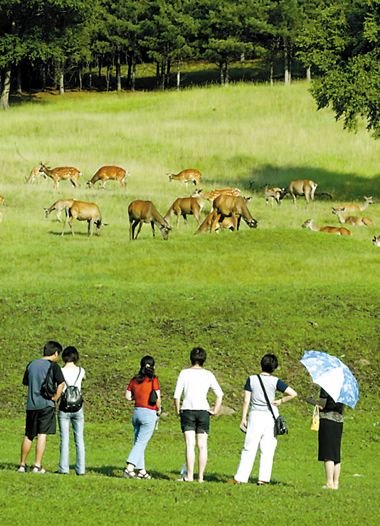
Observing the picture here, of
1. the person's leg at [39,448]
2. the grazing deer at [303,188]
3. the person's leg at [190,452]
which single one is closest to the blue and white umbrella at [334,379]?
the person's leg at [190,452]

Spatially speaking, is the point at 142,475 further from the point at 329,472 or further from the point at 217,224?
the point at 217,224

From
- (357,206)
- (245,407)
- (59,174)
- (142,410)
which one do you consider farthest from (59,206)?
(245,407)

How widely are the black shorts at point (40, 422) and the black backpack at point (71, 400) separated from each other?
15 centimetres

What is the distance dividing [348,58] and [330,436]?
39.1 metres

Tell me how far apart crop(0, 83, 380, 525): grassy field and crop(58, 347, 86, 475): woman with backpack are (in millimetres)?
731

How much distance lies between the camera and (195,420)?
1413cm

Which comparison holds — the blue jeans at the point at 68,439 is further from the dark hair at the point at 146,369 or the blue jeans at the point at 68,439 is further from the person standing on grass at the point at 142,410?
the dark hair at the point at 146,369

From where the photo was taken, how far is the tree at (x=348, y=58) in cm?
4816

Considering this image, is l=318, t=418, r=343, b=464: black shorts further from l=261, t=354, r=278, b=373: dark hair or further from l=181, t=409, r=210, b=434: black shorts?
l=181, t=409, r=210, b=434: black shorts

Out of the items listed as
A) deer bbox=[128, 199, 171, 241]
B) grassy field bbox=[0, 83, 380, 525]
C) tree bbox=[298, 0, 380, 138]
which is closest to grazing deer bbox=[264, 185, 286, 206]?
grassy field bbox=[0, 83, 380, 525]

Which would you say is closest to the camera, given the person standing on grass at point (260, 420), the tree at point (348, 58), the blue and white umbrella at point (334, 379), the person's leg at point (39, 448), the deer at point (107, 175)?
the blue and white umbrella at point (334, 379)

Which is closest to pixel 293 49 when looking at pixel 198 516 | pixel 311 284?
pixel 311 284

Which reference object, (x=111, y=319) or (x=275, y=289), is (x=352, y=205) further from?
(x=111, y=319)

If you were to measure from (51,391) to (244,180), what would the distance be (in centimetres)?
4144
